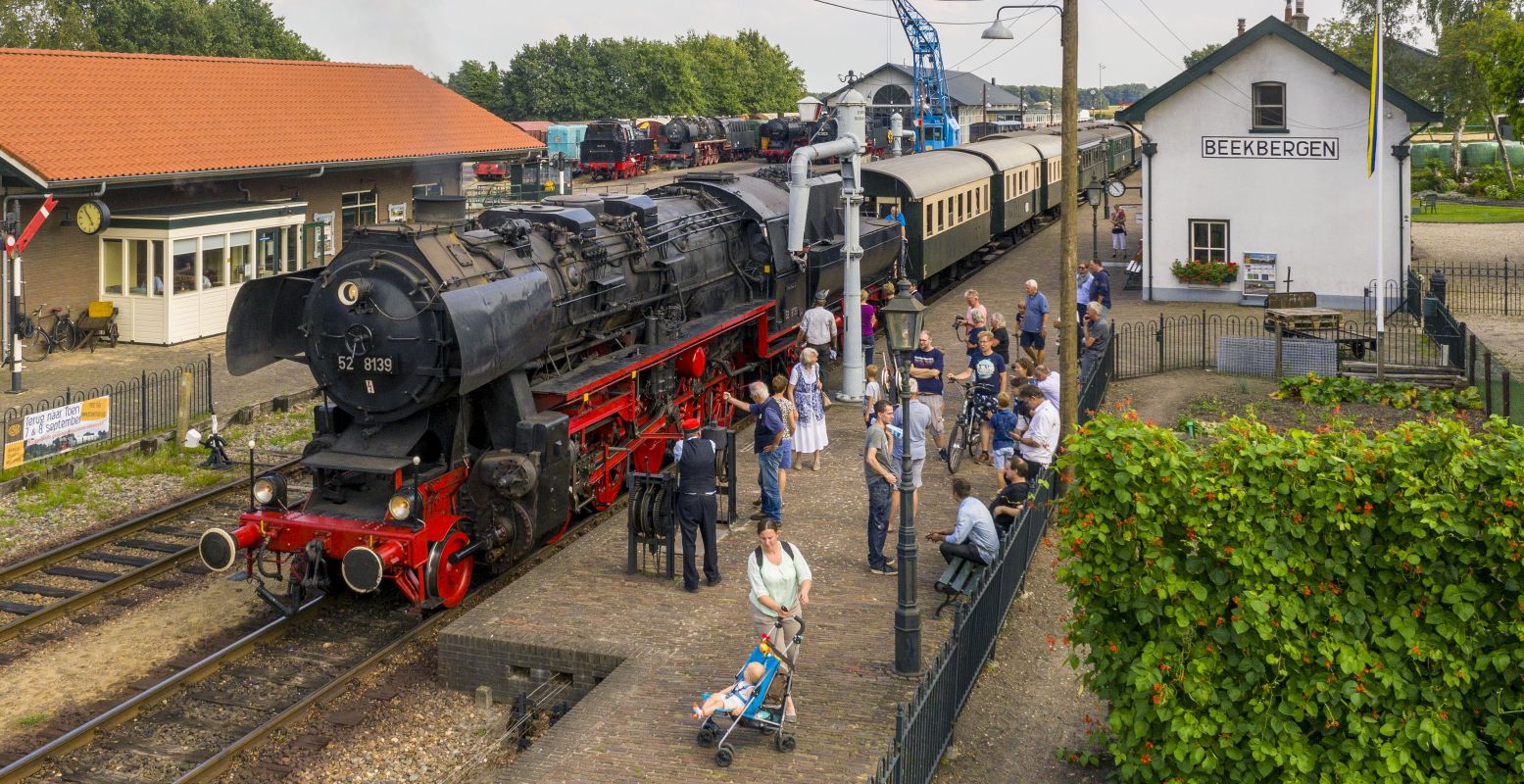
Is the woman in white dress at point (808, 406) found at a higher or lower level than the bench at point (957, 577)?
higher

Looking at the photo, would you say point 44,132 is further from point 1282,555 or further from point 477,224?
point 1282,555

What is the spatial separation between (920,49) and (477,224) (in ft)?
230

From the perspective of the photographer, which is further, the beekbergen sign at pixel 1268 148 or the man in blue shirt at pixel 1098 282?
the beekbergen sign at pixel 1268 148

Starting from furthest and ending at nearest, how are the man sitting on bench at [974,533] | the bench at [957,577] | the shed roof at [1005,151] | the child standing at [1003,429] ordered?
the shed roof at [1005,151] < the child standing at [1003,429] < the bench at [957,577] < the man sitting on bench at [974,533]

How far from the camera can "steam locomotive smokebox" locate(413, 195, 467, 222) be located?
1408 centimetres

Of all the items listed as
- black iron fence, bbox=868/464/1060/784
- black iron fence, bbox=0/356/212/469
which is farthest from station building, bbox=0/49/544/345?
black iron fence, bbox=868/464/1060/784

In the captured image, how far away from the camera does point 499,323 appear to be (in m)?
12.8

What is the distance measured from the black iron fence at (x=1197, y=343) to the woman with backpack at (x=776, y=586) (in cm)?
1402

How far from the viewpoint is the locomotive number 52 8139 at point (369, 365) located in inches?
501

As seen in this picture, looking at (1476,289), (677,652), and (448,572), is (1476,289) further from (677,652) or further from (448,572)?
(448,572)

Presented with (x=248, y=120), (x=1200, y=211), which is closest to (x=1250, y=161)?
(x=1200, y=211)

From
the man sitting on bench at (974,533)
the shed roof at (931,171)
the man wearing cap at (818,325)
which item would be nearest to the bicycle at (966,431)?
the man wearing cap at (818,325)

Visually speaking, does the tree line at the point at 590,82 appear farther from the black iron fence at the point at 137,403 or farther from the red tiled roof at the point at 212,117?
the black iron fence at the point at 137,403

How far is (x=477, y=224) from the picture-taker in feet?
47.7
